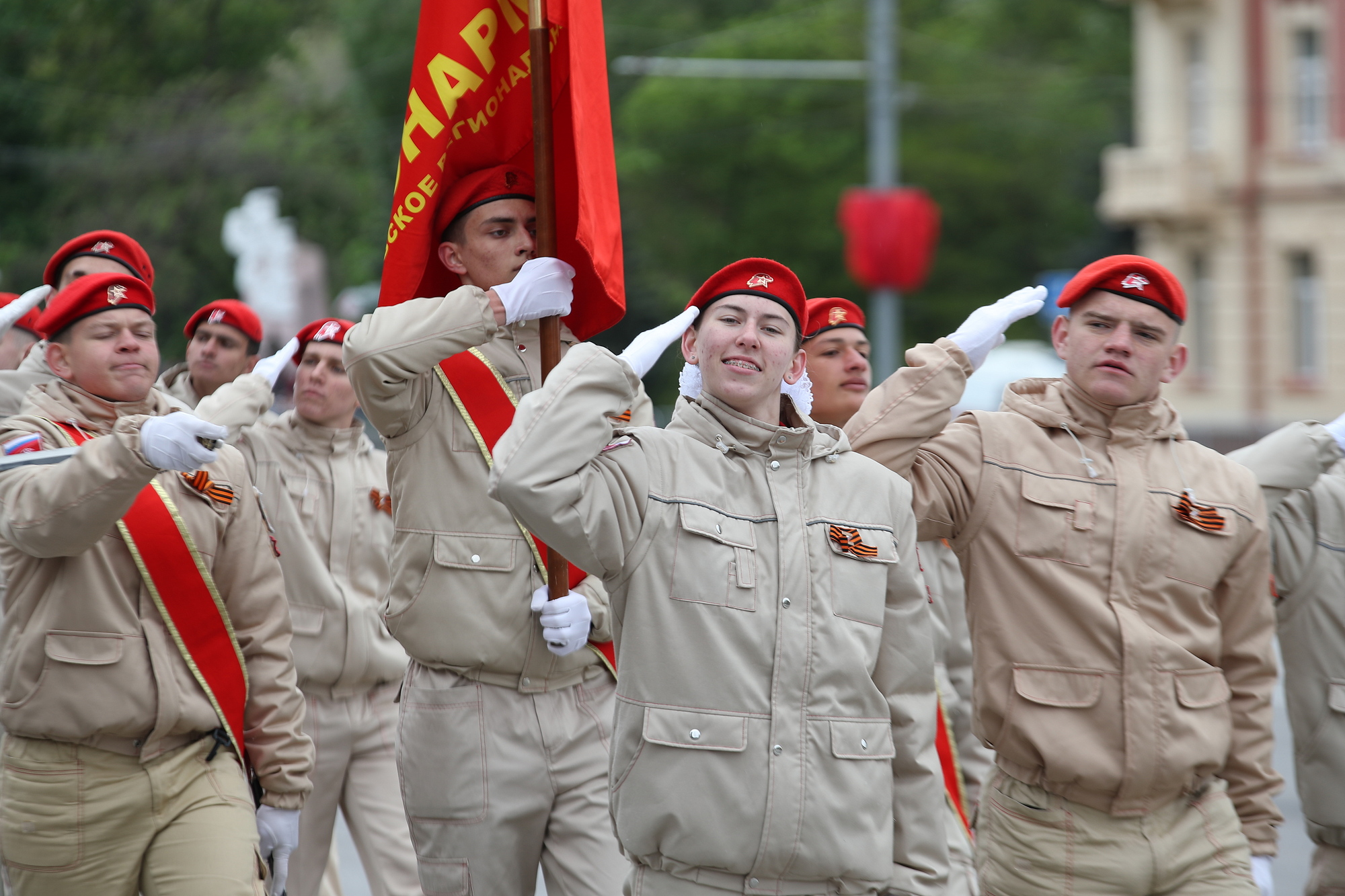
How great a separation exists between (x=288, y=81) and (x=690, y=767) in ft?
95.5

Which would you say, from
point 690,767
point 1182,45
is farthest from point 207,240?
point 690,767

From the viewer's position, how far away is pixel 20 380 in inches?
227

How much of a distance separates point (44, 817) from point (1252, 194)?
30636 mm

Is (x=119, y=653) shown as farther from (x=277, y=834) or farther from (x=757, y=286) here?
(x=757, y=286)

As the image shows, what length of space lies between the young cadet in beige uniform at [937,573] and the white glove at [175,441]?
2364 millimetres

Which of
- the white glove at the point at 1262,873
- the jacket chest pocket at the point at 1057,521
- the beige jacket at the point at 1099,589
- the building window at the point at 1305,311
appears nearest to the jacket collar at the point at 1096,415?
the beige jacket at the point at 1099,589

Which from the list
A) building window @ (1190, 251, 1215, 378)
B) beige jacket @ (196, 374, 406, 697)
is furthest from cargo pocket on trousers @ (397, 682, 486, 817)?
building window @ (1190, 251, 1215, 378)

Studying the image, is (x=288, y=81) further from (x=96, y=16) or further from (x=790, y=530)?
(x=790, y=530)

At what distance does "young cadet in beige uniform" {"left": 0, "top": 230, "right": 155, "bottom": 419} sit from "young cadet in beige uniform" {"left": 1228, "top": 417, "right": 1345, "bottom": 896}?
395 cm

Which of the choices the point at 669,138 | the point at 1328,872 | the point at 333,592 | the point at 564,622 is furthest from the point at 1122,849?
the point at 669,138

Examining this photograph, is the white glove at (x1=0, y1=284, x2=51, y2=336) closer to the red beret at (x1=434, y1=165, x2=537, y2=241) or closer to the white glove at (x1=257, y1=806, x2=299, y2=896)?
the red beret at (x1=434, y1=165, x2=537, y2=241)

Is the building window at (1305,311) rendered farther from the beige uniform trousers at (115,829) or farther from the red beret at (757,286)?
the beige uniform trousers at (115,829)

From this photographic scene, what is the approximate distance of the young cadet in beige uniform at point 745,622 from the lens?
3682 millimetres

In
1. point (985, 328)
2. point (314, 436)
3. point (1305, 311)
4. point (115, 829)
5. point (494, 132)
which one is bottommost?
point (1305, 311)
